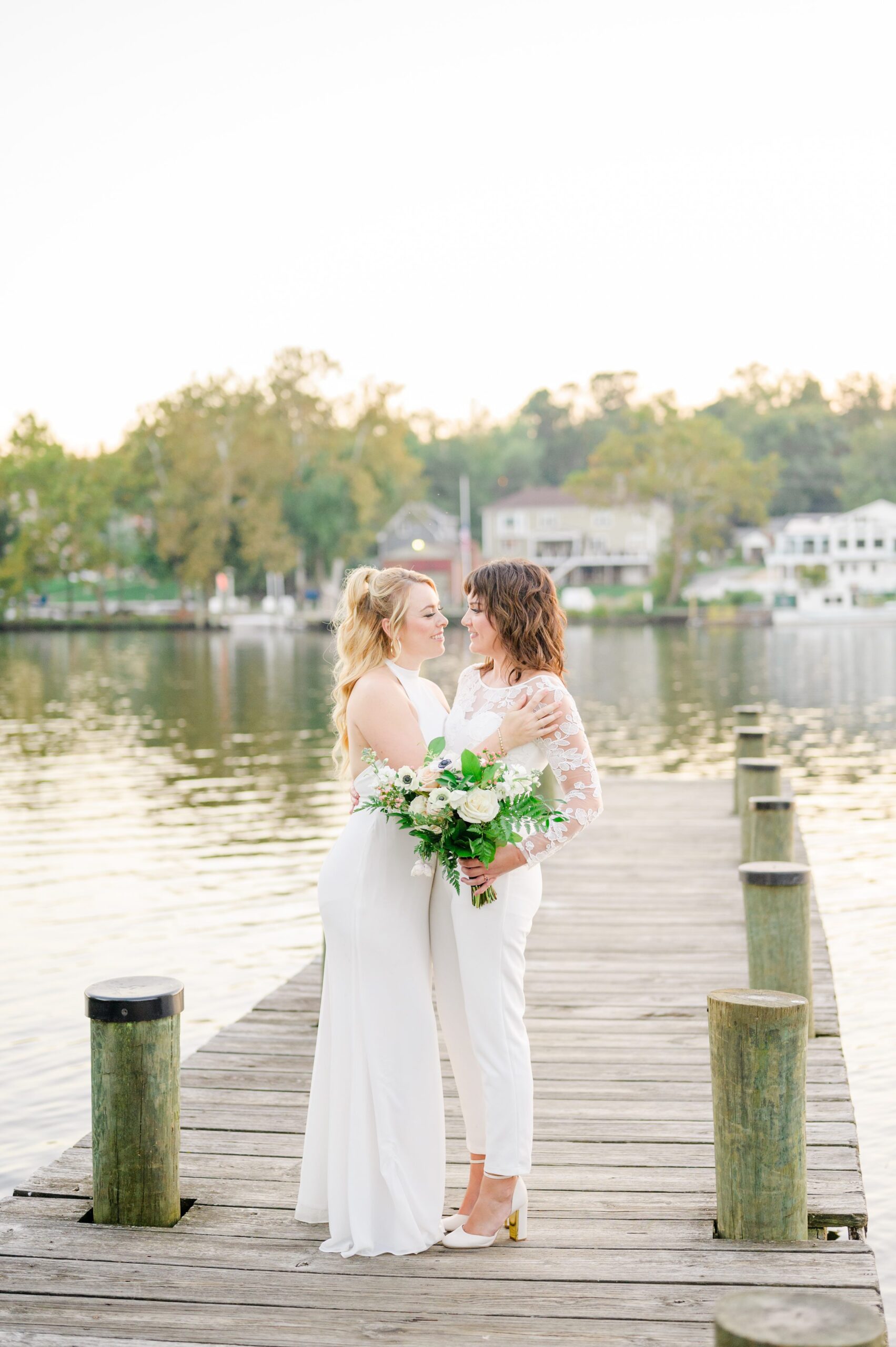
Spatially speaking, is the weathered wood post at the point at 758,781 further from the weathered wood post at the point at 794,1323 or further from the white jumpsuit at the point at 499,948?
the weathered wood post at the point at 794,1323

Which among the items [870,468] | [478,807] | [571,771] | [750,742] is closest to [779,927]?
[571,771]

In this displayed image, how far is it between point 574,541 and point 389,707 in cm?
9556

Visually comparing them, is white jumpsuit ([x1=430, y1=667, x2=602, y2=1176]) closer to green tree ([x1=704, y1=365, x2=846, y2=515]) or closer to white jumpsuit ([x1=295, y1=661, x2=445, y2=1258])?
white jumpsuit ([x1=295, y1=661, x2=445, y2=1258])

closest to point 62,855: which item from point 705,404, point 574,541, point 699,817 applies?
point 699,817

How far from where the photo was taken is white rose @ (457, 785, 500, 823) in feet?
11.9

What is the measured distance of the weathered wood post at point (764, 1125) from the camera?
409 cm

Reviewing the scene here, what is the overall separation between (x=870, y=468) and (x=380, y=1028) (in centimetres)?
10642

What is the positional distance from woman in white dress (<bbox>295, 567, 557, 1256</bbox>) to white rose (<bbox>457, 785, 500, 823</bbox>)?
1.02 ft

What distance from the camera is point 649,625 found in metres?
77.8

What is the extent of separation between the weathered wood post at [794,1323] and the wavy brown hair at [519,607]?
1.90 meters

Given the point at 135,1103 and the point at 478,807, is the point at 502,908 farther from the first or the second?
the point at 135,1103

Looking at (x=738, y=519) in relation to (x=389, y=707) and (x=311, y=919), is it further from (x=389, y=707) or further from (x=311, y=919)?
(x=389, y=707)

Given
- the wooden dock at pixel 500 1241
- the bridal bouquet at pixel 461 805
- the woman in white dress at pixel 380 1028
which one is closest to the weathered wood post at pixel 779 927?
the wooden dock at pixel 500 1241

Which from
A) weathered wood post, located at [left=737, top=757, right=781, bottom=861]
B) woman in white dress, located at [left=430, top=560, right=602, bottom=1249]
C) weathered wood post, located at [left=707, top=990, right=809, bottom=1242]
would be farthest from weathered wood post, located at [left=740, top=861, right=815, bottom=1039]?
weathered wood post, located at [left=737, top=757, right=781, bottom=861]
